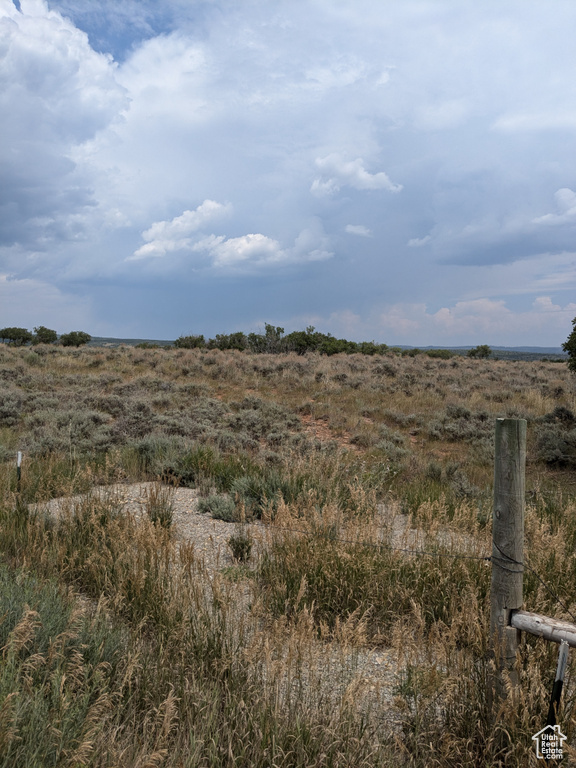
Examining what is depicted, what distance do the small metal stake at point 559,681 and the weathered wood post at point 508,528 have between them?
384mm

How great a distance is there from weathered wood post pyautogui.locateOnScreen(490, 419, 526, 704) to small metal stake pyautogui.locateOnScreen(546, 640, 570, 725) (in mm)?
384

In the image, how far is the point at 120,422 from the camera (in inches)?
506

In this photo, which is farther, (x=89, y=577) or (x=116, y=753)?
(x=89, y=577)

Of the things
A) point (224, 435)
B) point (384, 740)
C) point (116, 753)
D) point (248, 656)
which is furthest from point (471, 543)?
point (224, 435)

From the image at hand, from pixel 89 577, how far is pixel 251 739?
Answer: 2676 millimetres

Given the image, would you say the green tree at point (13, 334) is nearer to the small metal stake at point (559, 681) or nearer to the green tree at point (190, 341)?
the green tree at point (190, 341)

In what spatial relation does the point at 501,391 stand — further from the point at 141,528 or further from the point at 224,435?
the point at 141,528

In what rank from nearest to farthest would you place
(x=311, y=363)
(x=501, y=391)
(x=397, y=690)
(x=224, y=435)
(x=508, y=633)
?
(x=508, y=633) < (x=397, y=690) < (x=224, y=435) < (x=501, y=391) < (x=311, y=363)

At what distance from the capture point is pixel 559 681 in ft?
8.08

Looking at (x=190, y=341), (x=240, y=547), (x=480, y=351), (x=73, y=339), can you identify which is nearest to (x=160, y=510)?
(x=240, y=547)

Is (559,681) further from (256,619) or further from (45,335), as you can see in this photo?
(45,335)

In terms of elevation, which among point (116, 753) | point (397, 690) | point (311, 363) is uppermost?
point (311, 363)

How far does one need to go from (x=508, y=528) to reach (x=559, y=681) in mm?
799

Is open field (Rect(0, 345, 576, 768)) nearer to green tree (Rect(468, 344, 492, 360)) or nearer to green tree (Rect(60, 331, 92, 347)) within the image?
green tree (Rect(60, 331, 92, 347))
